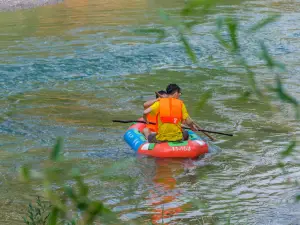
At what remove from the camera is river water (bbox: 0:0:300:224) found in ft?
23.1

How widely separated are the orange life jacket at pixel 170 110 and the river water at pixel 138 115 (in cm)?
56

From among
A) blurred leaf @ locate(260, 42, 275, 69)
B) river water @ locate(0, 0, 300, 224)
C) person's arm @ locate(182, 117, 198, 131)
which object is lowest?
river water @ locate(0, 0, 300, 224)

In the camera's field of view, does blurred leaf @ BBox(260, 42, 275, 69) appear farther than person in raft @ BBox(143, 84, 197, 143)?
No

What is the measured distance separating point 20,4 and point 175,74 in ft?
41.3

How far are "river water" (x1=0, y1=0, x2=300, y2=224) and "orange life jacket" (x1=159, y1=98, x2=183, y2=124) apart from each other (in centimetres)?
56

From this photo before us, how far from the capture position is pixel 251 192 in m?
7.39

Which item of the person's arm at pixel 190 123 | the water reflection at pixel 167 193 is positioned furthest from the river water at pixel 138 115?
the person's arm at pixel 190 123

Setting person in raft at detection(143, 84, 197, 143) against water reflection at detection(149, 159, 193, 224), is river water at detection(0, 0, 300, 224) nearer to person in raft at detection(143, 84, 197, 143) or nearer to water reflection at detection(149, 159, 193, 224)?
water reflection at detection(149, 159, 193, 224)

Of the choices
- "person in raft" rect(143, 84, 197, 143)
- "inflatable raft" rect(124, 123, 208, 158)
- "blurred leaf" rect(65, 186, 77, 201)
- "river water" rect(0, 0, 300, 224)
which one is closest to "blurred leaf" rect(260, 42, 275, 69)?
"river water" rect(0, 0, 300, 224)

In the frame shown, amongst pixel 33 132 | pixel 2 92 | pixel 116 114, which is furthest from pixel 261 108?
pixel 2 92

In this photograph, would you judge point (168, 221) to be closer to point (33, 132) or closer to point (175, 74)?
point (33, 132)

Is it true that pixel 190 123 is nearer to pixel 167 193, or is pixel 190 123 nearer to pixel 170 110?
pixel 170 110

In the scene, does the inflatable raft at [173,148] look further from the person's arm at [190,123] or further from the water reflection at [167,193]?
the person's arm at [190,123]

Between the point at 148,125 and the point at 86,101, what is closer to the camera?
the point at 148,125
